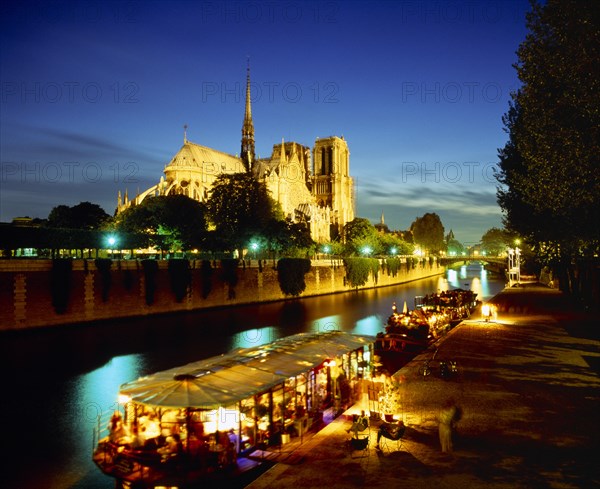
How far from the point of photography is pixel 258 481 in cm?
917

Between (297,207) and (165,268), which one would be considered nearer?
(165,268)

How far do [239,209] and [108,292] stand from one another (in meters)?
23.9

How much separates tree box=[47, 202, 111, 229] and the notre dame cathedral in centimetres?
1083

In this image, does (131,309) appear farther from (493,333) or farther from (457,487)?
(457,487)

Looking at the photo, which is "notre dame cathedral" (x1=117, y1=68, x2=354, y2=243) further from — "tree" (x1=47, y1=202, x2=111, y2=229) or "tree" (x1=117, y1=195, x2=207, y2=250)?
"tree" (x1=117, y1=195, x2=207, y2=250)

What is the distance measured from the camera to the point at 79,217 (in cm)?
6812

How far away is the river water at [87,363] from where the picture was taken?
14133mm

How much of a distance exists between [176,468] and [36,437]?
28.6 ft

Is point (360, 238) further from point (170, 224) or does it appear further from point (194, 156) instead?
point (170, 224)

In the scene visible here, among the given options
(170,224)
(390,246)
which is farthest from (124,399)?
(390,246)

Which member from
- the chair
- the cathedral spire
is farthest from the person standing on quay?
the cathedral spire

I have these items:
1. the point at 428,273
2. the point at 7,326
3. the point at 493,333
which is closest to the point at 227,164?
the point at 428,273

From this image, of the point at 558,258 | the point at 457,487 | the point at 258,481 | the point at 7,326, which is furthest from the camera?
the point at 558,258

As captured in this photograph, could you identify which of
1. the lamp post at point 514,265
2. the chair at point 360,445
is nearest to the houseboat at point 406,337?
the chair at point 360,445
